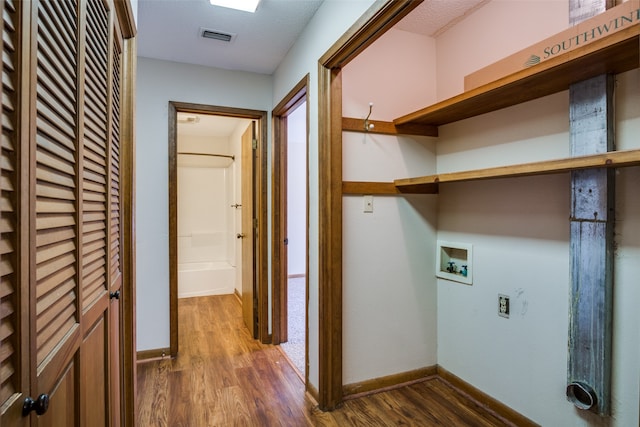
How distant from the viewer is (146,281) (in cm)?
271

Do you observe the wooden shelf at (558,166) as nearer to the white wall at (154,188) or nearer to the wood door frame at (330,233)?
the wood door frame at (330,233)

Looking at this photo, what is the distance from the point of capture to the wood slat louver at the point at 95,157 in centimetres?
92

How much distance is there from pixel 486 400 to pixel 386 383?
0.58m

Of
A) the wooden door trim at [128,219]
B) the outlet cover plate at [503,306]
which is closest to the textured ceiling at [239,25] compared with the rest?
the wooden door trim at [128,219]

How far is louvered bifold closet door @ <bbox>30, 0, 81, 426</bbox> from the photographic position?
0.62 meters

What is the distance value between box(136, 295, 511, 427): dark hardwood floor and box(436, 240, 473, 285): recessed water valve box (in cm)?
72

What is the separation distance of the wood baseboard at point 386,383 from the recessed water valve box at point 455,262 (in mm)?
667

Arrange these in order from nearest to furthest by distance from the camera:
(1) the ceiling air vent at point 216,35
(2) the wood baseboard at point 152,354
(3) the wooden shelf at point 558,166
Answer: (3) the wooden shelf at point 558,166, (1) the ceiling air vent at point 216,35, (2) the wood baseboard at point 152,354

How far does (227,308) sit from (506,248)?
312 cm

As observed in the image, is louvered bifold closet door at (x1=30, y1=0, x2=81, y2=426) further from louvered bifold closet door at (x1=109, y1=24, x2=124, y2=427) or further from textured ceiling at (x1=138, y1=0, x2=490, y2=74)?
textured ceiling at (x1=138, y1=0, x2=490, y2=74)

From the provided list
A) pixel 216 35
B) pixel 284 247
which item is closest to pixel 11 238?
pixel 216 35

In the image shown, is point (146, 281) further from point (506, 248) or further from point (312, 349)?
point (506, 248)

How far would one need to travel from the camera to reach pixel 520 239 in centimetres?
182

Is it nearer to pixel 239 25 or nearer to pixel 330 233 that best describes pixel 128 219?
pixel 330 233
